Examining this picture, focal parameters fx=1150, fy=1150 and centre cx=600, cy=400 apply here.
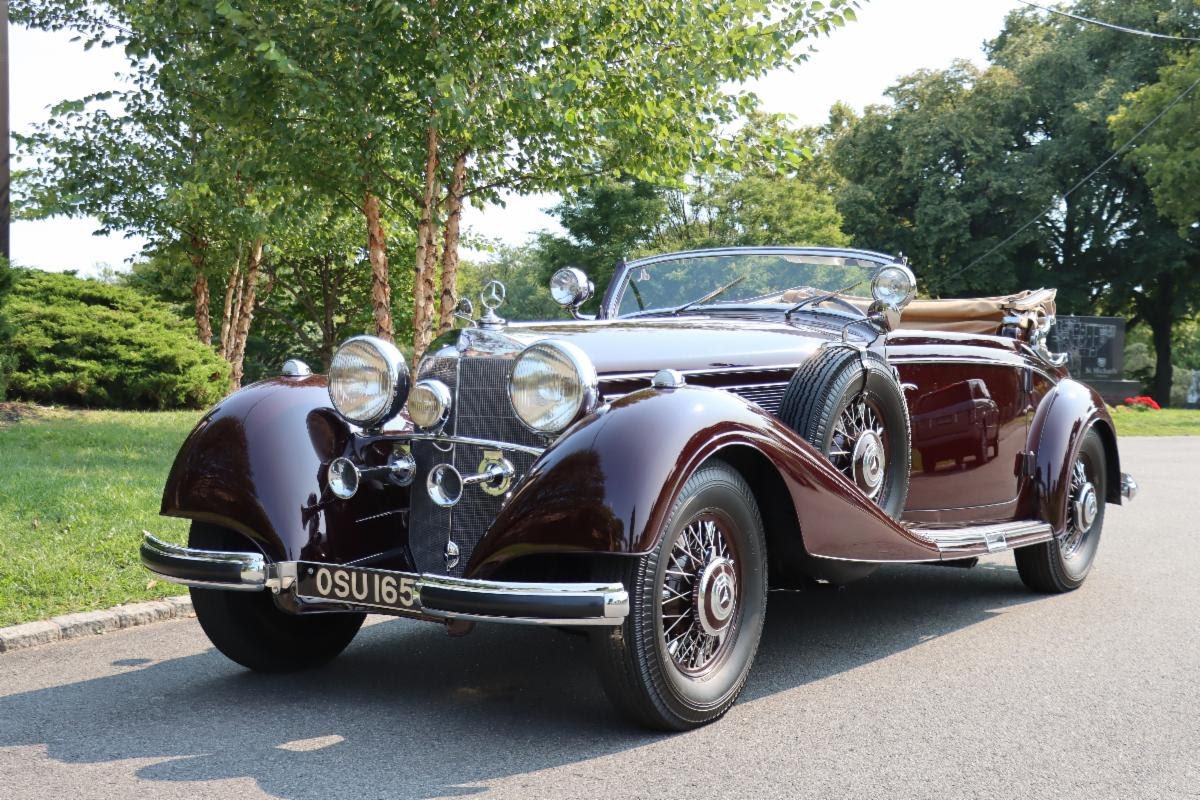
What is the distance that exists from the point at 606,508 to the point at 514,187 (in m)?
10.6

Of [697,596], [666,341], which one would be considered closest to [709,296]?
[666,341]

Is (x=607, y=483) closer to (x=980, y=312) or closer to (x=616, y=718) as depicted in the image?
(x=616, y=718)

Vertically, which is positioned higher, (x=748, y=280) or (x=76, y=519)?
(x=748, y=280)

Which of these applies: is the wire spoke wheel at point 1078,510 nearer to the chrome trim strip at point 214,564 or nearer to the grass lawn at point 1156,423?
the chrome trim strip at point 214,564

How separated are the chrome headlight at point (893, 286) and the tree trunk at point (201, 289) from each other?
19.5 meters

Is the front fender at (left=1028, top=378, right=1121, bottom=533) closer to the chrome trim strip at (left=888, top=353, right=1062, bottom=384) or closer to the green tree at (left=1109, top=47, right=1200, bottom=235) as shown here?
the chrome trim strip at (left=888, top=353, right=1062, bottom=384)

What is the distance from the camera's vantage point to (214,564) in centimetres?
381

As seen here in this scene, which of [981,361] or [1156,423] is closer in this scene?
[981,361]

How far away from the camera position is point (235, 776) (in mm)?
3250

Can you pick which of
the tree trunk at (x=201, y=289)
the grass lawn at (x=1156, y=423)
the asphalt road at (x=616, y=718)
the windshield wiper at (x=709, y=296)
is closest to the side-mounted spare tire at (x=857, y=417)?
the asphalt road at (x=616, y=718)

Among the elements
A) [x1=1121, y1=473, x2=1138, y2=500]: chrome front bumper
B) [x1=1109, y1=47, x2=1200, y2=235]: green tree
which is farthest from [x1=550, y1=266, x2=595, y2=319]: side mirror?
[x1=1109, y1=47, x2=1200, y2=235]: green tree

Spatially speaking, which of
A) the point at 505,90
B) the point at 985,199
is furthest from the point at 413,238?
the point at 985,199

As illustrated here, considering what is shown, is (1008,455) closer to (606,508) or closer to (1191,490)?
(606,508)

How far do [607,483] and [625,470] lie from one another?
7cm
